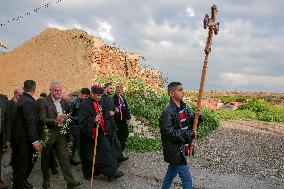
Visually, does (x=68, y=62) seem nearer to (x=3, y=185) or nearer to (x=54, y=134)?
(x=3, y=185)

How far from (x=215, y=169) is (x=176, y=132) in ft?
16.5

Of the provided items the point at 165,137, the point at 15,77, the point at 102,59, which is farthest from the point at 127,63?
the point at 165,137

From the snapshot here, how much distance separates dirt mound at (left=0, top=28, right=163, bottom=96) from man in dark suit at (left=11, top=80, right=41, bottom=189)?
692 inches

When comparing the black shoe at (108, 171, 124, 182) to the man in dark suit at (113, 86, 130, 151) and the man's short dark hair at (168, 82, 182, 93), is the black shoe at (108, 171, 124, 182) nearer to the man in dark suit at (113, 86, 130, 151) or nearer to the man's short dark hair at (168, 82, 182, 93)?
the man in dark suit at (113, 86, 130, 151)

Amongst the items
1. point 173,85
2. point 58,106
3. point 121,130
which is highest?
point 173,85

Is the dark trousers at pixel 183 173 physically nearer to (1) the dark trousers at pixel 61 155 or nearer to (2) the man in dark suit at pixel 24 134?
(1) the dark trousers at pixel 61 155

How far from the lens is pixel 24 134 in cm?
822

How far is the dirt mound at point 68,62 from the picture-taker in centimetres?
2698

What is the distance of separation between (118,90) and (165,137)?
504cm

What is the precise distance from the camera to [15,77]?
2781 cm

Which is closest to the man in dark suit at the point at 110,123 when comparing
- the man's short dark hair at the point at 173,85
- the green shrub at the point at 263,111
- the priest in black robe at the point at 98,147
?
the priest in black robe at the point at 98,147

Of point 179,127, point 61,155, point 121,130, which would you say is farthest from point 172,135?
point 121,130

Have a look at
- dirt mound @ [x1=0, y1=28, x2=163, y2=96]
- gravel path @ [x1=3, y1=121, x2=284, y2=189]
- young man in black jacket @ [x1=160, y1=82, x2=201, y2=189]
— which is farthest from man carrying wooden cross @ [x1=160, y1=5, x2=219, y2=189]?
dirt mound @ [x1=0, y1=28, x2=163, y2=96]

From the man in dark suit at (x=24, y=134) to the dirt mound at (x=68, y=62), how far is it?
17577 mm
